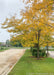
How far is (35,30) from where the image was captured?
15.8m

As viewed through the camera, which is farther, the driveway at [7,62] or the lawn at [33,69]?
the driveway at [7,62]

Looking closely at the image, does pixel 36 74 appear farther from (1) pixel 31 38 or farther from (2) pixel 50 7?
(1) pixel 31 38

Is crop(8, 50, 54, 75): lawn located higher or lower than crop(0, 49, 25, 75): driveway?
higher

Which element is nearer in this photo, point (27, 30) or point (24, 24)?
point (24, 24)

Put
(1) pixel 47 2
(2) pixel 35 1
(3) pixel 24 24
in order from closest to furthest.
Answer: (1) pixel 47 2
(2) pixel 35 1
(3) pixel 24 24

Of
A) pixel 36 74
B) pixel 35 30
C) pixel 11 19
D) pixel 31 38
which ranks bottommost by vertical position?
pixel 36 74

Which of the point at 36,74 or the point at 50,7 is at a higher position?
the point at 50,7

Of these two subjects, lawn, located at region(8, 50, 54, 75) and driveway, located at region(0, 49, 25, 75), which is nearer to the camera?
lawn, located at region(8, 50, 54, 75)

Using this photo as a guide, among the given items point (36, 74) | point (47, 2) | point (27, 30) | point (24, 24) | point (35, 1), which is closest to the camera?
point (47, 2)

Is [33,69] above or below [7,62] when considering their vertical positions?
above

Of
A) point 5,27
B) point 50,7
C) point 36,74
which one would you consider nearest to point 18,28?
point 5,27

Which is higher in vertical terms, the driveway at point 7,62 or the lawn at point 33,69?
the lawn at point 33,69

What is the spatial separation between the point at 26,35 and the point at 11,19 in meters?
3.08

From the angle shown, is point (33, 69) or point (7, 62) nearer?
point (33, 69)
